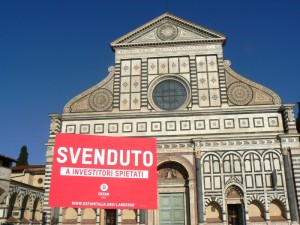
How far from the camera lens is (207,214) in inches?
883

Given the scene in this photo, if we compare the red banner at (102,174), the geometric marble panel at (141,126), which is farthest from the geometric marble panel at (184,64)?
the red banner at (102,174)

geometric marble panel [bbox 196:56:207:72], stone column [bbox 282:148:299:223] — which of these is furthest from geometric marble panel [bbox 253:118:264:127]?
geometric marble panel [bbox 196:56:207:72]

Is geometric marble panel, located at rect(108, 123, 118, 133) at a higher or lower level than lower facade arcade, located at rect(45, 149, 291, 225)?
higher

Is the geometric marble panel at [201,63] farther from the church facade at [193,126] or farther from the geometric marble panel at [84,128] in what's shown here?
the geometric marble panel at [84,128]

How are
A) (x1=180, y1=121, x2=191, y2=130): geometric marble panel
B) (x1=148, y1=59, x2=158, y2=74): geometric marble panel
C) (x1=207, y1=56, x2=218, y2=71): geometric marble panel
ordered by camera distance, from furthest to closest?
(x1=148, y1=59, x2=158, y2=74): geometric marble panel
(x1=207, y1=56, x2=218, y2=71): geometric marble panel
(x1=180, y1=121, x2=191, y2=130): geometric marble panel

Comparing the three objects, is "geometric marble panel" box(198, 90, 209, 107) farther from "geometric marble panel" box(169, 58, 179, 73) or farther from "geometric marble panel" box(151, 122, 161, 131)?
"geometric marble panel" box(151, 122, 161, 131)

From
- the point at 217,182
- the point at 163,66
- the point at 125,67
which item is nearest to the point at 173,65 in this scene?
the point at 163,66

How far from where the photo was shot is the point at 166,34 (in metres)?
26.9

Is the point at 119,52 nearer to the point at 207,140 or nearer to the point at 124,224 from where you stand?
the point at 207,140

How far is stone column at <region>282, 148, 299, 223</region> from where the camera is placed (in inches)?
840

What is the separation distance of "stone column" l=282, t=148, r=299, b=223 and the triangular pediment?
31.0 feet

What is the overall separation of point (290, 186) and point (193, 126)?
23.5 feet

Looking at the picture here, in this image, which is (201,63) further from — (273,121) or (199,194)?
(199,194)

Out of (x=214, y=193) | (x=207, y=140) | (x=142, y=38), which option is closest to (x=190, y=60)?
(x=142, y=38)
